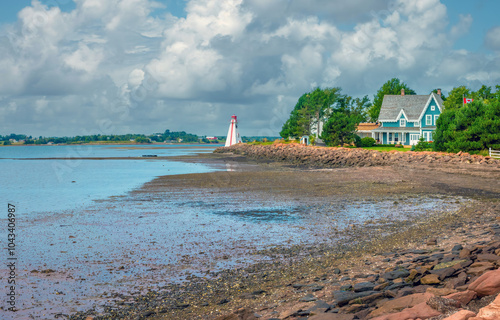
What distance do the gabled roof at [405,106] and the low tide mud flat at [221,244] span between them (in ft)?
167

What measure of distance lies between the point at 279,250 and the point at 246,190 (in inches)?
557

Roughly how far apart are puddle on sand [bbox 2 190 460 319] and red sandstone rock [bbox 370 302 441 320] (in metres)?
5.13

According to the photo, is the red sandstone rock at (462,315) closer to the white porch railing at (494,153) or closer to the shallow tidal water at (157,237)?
the shallow tidal water at (157,237)

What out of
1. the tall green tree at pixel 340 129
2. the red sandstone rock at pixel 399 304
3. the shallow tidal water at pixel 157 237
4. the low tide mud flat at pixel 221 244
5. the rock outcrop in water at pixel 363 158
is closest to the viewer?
the red sandstone rock at pixel 399 304

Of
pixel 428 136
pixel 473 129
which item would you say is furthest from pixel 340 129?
pixel 473 129

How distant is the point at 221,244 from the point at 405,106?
229 ft

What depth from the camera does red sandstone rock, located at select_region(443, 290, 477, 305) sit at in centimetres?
562

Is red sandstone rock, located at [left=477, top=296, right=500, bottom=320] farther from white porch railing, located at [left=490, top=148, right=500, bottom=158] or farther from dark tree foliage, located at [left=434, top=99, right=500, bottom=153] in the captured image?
dark tree foliage, located at [left=434, top=99, right=500, bottom=153]

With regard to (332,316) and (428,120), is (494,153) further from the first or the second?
(332,316)

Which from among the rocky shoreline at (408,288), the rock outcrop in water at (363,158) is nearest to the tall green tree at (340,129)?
the rock outcrop in water at (363,158)

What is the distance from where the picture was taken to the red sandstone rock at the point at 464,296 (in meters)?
5.62

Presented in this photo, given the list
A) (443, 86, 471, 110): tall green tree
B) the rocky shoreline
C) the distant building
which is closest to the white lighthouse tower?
the distant building

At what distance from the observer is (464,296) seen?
5672 millimetres

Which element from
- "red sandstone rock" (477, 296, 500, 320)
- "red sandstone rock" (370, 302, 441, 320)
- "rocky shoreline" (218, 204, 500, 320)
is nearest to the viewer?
"red sandstone rock" (477, 296, 500, 320)
